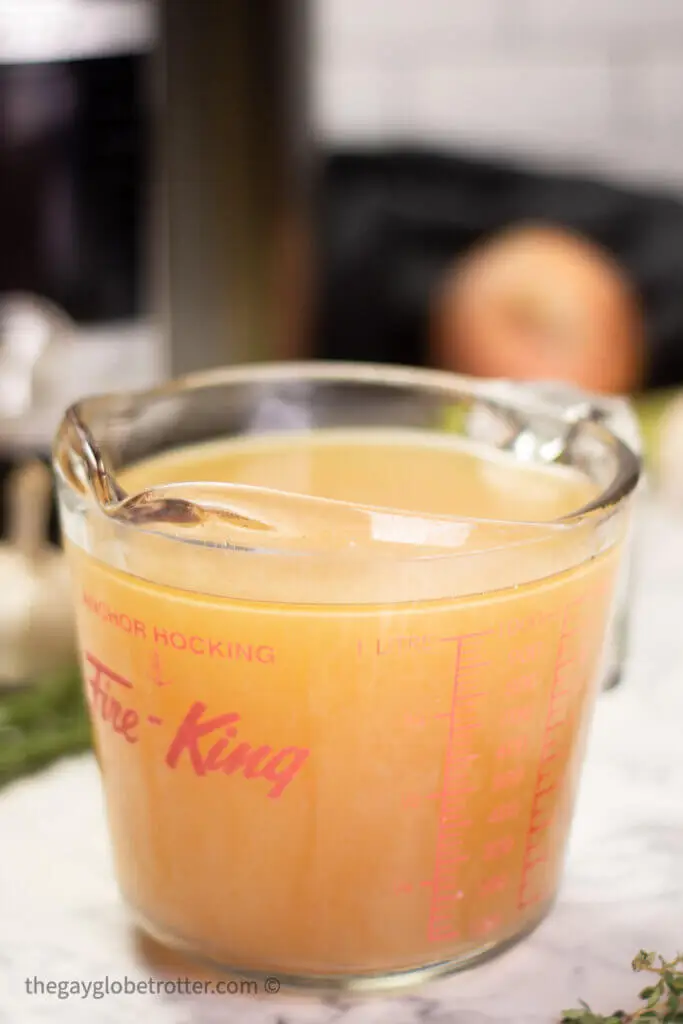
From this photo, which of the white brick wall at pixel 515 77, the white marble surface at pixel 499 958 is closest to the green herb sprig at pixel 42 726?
the white marble surface at pixel 499 958

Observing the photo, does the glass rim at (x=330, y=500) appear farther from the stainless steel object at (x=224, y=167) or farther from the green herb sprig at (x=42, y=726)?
the stainless steel object at (x=224, y=167)

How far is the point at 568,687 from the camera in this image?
1.24ft

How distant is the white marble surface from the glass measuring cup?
1 cm

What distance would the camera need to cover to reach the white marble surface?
38cm

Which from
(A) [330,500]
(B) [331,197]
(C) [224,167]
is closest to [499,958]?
(A) [330,500]

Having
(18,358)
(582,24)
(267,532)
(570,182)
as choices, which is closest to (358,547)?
(267,532)

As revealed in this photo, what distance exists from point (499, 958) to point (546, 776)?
6 cm

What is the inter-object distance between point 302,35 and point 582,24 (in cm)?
52

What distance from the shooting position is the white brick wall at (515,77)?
5.03ft

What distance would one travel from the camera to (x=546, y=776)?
0.39 m

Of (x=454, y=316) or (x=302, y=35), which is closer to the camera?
(x=302, y=35)

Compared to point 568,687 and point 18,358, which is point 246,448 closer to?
point 568,687

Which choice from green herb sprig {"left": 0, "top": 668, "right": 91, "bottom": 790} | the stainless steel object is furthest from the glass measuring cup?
the stainless steel object

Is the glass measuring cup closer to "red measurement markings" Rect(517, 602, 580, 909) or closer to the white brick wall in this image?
"red measurement markings" Rect(517, 602, 580, 909)
